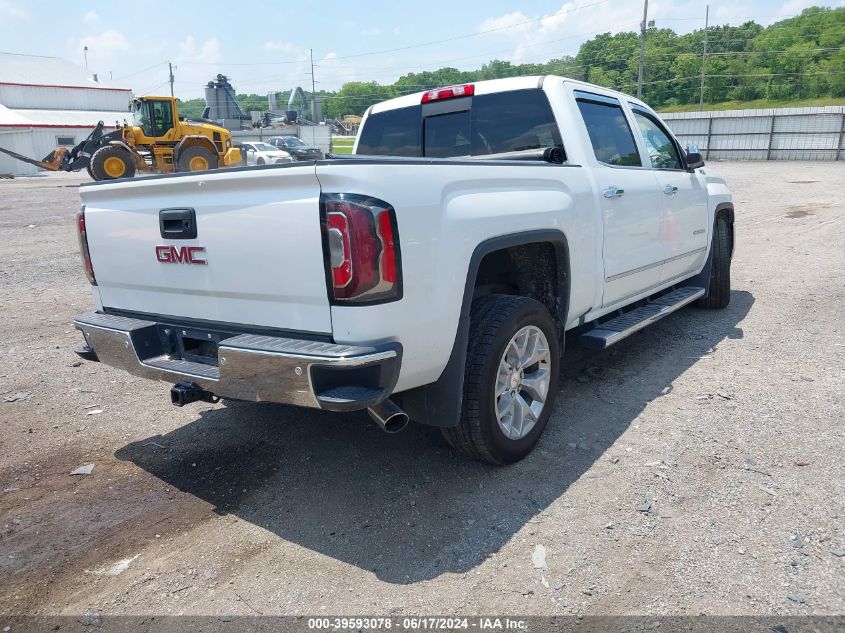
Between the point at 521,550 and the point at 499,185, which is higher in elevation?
the point at 499,185

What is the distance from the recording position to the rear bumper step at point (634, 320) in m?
4.21

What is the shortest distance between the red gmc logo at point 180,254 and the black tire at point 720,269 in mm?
5171

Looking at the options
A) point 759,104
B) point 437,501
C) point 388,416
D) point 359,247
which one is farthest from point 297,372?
point 759,104

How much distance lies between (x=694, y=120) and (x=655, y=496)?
128 feet

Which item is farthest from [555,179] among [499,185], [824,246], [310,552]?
[824,246]

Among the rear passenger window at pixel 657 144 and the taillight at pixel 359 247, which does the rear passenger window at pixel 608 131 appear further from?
the taillight at pixel 359 247

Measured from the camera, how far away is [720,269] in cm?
646

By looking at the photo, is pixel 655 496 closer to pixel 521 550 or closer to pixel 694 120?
pixel 521 550

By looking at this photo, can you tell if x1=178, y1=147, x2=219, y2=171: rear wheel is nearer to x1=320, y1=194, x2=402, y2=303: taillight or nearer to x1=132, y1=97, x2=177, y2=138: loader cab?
x1=132, y1=97, x2=177, y2=138: loader cab

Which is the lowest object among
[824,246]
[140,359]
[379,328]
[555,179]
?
[824,246]

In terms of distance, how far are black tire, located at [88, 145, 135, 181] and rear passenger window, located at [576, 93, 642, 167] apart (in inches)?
787

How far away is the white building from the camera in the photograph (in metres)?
42.2

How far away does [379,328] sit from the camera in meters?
2.67

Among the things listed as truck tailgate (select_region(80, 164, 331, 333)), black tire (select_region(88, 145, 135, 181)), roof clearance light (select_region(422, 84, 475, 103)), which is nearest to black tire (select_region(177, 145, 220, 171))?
black tire (select_region(88, 145, 135, 181))
